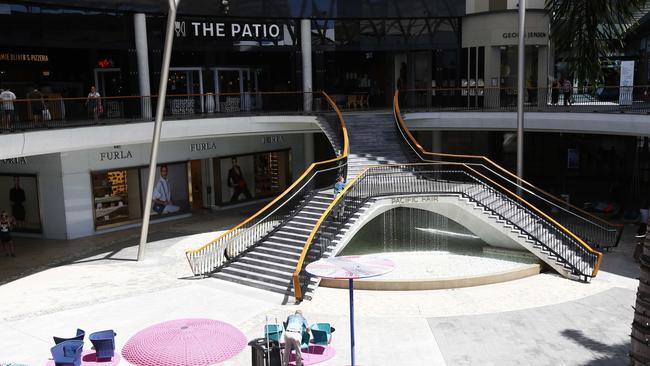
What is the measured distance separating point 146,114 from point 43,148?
5.10 metres

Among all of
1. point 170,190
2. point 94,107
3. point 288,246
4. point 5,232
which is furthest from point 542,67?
point 5,232

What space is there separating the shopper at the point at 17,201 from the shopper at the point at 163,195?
17.3 feet

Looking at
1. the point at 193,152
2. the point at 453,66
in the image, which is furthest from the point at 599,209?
the point at 193,152

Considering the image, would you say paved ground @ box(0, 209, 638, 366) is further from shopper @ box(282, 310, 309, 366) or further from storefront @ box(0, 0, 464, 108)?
storefront @ box(0, 0, 464, 108)

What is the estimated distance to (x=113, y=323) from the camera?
603 inches

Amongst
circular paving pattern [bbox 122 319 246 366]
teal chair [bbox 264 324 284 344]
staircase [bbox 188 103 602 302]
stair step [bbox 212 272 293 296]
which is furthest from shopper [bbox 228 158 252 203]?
teal chair [bbox 264 324 284 344]

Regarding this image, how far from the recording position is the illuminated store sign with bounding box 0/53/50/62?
27.6 meters

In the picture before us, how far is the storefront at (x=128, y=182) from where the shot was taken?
25.1 m

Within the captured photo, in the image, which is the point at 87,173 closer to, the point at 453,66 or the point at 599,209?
the point at 453,66

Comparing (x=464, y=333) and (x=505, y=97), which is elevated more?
(x=505, y=97)

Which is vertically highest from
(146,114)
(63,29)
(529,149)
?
(63,29)

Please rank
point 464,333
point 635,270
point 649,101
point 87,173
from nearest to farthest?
point 464,333
point 635,270
point 649,101
point 87,173

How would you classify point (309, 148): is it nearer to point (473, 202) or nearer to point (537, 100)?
point (537, 100)

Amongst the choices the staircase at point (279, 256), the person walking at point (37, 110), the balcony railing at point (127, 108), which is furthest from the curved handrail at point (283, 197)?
the person walking at point (37, 110)
